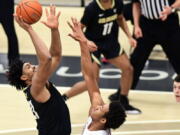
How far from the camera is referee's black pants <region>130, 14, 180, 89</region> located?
268 inches

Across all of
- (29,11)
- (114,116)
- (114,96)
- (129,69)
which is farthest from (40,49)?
(114,96)

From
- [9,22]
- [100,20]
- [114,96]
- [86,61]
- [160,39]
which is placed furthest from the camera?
[9,22]

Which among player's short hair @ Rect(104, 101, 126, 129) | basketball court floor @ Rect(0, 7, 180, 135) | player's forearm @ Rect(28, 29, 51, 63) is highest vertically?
player's forearm @ Rect(28, 29, 51, 63)

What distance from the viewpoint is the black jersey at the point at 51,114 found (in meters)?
4.59

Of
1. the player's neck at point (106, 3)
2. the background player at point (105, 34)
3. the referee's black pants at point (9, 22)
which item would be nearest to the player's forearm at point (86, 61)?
the background player at point (105, 34)

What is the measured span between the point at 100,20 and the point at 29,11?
1575 mm

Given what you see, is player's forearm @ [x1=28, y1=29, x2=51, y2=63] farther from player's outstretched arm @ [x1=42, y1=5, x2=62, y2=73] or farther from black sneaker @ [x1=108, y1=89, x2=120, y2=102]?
black sneaker @ [x1=108, y1=89, x2=120, y2=102]

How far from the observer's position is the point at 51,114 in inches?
182

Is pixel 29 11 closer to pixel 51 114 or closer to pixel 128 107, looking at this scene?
pixel 51 114

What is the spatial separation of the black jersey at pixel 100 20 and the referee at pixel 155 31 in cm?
30

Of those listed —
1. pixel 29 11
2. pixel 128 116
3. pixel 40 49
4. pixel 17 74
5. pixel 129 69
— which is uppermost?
pixel 29 11

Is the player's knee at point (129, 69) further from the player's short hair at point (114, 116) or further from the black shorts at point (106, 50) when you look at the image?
the player's short hair at point (114, 116)

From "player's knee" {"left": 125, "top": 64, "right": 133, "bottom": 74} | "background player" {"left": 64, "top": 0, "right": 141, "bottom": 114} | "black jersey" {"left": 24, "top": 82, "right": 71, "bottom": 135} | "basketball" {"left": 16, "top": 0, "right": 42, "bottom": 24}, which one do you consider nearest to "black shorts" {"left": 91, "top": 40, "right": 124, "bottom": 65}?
"background player" {"left": 64, "top": 0, "right": 141, "bottom": 114}

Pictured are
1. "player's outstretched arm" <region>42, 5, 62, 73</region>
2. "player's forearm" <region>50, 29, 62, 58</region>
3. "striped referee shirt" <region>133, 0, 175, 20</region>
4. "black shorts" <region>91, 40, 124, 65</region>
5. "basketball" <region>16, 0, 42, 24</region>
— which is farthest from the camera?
"striped referee shirt" <region>133, 0, 175, 20</region>
